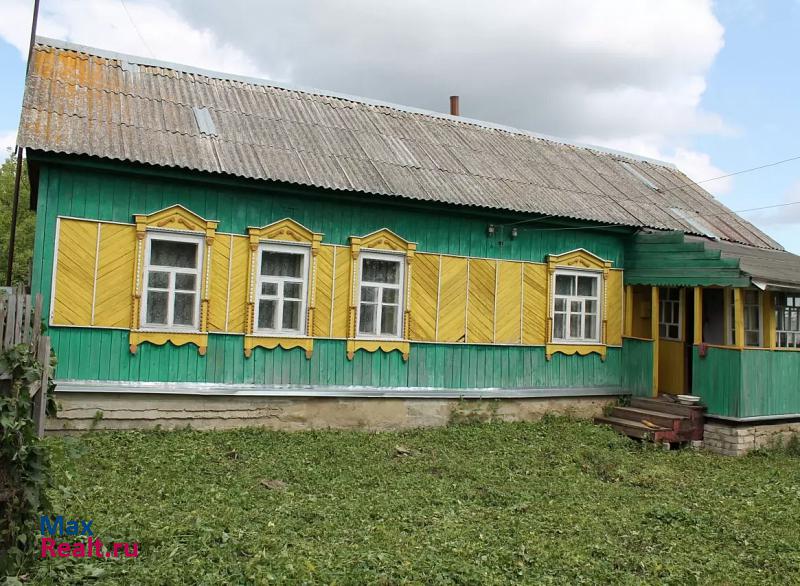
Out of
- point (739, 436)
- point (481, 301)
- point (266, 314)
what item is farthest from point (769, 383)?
point (266, 314)

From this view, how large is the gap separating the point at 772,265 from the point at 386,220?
232 inches

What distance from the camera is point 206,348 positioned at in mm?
8617

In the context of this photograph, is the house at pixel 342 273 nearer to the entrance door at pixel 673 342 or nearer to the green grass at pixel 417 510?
the entrance door at pixel 673 342

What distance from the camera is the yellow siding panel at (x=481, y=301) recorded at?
33.8 feet

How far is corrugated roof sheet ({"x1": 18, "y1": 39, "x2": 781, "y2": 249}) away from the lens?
28.1 ft

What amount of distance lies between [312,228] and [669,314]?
6.47 m

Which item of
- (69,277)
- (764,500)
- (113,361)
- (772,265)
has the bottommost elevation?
(764,500)

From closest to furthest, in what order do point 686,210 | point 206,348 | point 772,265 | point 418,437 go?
point 206,348
point 418,437
point 772,265
point 686,210

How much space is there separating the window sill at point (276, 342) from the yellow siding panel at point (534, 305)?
139 inches

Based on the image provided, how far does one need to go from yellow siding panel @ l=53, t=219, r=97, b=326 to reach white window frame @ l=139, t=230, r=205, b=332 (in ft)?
1.95

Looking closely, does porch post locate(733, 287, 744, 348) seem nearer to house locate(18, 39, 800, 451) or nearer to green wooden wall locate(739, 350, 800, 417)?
house locate(18, 39, 800, 451)

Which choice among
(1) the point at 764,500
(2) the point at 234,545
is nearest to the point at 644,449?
(1) the point at 764,500

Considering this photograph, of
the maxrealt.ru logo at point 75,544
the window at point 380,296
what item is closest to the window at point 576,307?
the window at point 380,296

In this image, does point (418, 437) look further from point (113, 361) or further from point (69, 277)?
point (69, 277)
